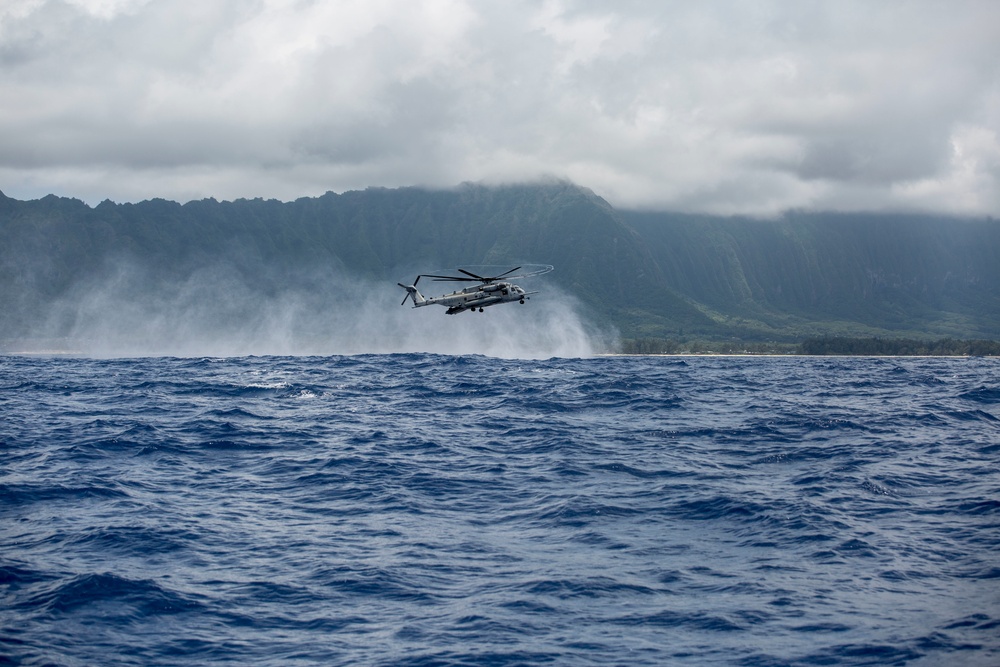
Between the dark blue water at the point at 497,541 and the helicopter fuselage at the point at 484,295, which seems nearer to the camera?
the dark blue water at the point at 497,541

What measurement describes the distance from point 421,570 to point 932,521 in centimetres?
1865

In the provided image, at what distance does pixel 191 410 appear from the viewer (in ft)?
203

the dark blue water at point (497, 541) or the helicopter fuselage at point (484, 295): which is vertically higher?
the helicopter fuselage at point (484, 295)

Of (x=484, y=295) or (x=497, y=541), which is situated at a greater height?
(x=484, y=295)

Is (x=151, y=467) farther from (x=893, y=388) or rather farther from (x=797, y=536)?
(x=893, y=388)

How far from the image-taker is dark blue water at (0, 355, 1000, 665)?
22.0m

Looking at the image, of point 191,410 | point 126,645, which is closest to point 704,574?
point 126,645

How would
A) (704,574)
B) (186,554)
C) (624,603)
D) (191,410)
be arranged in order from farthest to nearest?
1. (191,410)
2. (186,554)
3. (704,574)
4. (624,603)

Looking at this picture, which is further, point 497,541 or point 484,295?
point 484,295

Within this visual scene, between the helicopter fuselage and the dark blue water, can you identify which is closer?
the dark blue water

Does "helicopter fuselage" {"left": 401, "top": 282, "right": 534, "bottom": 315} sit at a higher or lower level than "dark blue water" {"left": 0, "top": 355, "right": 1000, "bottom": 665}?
higher

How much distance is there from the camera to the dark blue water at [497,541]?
72.1ft

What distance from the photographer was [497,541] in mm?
29797

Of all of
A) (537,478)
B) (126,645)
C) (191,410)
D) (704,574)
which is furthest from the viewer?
(191,410)
